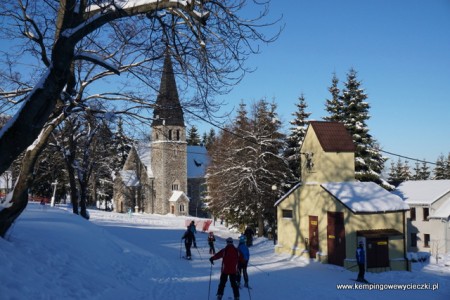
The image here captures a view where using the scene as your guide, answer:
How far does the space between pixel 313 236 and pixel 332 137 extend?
19.6 feet

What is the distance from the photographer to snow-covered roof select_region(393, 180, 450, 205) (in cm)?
4112

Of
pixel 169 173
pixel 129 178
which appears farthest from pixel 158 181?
pixel 129 178

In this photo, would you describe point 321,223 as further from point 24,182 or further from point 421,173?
point 421,173

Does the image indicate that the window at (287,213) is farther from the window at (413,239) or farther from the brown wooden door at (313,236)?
the window at (413,239)

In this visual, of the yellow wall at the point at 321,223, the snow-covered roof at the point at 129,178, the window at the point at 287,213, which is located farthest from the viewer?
the snow-covered roof at the point at 129,178

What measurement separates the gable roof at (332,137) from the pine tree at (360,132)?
1330 cm

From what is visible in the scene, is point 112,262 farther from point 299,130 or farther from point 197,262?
point 299,130

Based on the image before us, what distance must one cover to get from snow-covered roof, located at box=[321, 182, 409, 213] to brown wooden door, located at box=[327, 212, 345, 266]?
0.91 meters

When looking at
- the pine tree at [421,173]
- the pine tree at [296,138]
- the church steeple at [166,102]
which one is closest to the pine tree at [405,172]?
the pine tree at [421,173]

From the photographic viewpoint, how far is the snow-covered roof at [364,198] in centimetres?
2109

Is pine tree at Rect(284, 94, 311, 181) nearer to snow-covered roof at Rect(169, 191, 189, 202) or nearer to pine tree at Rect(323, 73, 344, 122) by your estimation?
pine tree at Rect(323, 73, 344, 122)

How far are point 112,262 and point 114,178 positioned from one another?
192 feet

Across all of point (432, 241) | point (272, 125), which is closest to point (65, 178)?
point (272, 125)

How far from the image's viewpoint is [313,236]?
23672 millimetres
